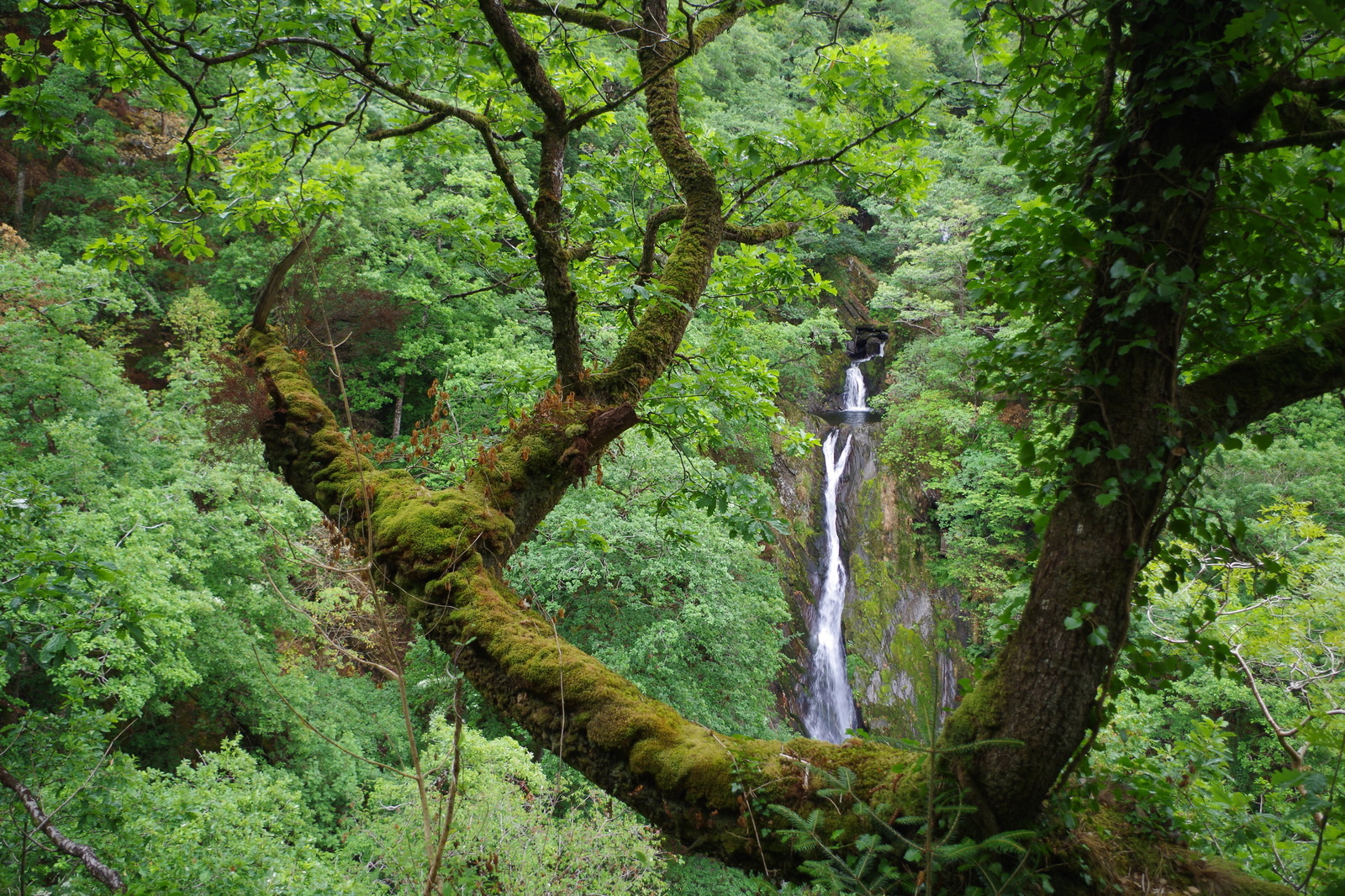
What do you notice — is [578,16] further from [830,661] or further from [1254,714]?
[1254,714]

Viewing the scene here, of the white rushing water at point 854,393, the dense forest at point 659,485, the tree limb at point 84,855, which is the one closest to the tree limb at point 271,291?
the dense forest at point 659,485

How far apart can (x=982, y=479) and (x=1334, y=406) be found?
687 centimetres

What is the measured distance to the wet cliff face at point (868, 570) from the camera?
11578 mm

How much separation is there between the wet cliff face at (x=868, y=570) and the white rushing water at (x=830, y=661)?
0.53 feet

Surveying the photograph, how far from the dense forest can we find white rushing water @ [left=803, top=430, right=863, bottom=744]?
11.2ft

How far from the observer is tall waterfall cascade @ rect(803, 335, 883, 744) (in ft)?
37.6

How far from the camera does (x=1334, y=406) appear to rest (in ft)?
38.7

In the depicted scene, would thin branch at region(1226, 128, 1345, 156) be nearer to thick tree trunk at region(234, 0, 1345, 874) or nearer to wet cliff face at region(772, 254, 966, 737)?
thick tree trunk at region(234, 0, 1345, 874)

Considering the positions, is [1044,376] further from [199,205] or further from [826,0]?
[826,0]

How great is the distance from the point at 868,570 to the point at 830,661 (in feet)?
6.86

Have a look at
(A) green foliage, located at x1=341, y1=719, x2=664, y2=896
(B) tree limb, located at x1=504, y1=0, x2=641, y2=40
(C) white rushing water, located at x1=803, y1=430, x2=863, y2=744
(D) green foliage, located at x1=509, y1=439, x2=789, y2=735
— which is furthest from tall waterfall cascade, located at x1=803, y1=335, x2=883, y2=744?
(B) tree limb, located at x1=504, y1=0, x2=641, y2=40

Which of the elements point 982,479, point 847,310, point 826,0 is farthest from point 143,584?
point 826,0

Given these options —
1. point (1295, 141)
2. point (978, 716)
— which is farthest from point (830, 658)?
point (1295, 141)

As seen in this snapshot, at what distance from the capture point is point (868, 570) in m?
12.9
